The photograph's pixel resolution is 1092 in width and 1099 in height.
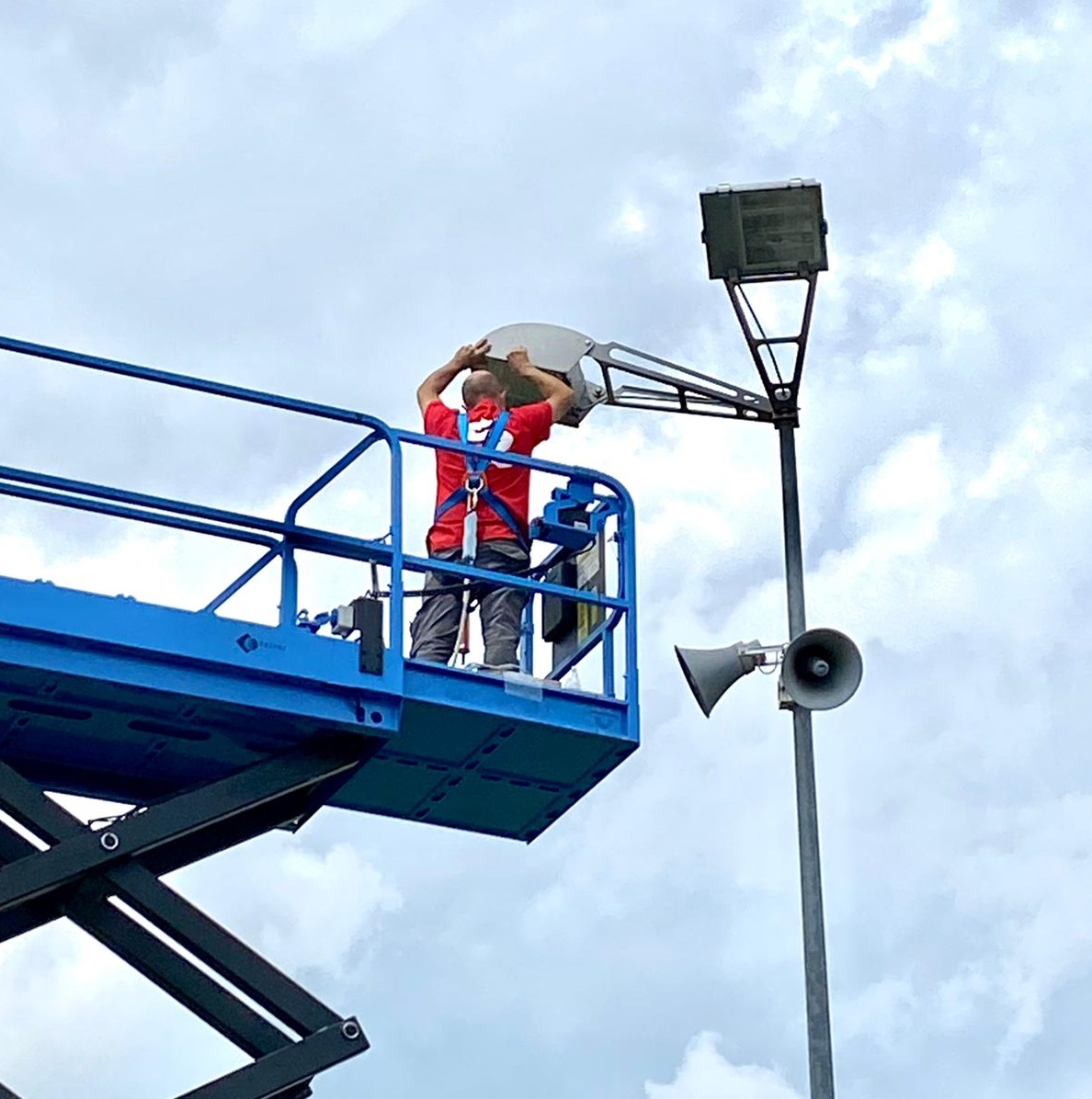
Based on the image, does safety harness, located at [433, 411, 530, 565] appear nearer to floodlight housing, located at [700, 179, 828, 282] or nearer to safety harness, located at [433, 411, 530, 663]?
safety harness, located at [433, 411, 530, 663]

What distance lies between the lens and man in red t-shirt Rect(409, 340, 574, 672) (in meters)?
14.5

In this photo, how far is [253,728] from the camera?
13281 millimetres

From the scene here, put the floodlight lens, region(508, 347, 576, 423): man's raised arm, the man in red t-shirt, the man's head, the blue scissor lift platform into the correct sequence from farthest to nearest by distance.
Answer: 1. the floodlight lens
2. region(508, 347, 576, 423): man's raised arm
3. the man's head
4. the man in red t-shirt
5. the blue scissor lift platform

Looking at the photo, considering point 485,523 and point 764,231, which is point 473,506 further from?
point 764,231

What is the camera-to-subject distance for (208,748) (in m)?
13.5

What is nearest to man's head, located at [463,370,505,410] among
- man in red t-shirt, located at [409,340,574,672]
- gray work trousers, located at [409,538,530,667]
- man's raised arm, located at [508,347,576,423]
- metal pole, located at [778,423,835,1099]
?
man in red t-shirt, located at [409,340,574,672]

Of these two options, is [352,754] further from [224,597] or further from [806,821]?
[806,821]

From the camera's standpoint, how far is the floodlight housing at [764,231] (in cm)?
1667

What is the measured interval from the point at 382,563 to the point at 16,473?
1.97 m

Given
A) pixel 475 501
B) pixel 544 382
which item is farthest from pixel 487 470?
pixel 544 382

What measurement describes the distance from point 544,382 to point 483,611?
2.29 m

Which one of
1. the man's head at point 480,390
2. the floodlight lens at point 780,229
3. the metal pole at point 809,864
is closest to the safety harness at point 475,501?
the man's head at point 480,390

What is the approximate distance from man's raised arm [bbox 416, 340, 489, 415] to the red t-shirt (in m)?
0.19

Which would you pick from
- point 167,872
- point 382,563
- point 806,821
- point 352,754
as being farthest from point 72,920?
point 806,821
